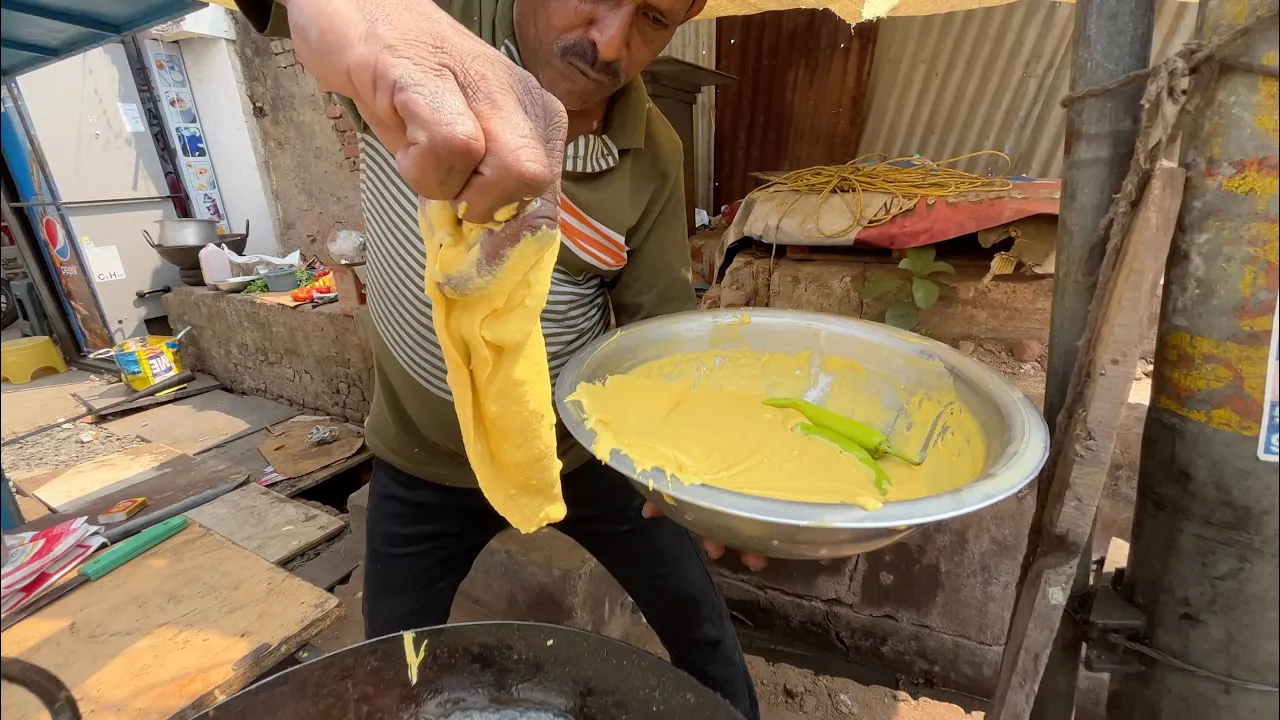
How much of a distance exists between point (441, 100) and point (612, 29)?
63cm

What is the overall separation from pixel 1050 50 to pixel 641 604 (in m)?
4.00

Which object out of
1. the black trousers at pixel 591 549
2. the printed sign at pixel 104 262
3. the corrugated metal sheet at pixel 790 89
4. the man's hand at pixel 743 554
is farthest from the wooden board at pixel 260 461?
the corrugated metal sheet at pixel 790 89

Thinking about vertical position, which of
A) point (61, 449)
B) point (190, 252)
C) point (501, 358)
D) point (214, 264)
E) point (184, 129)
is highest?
point (184, 129)

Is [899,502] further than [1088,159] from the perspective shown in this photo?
No

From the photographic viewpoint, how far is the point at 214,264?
5.90 meters

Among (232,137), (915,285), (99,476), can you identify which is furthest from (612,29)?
(232,137)

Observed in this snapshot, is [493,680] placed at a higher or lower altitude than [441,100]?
lower

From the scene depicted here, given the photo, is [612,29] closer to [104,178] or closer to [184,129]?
[104,178]

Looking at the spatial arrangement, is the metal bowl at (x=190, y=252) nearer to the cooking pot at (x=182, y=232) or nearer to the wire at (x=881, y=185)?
the cooking pot at (x=182, y=232)

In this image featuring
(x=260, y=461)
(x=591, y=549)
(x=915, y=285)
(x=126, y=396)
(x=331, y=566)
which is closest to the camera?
(x=591, y=549)

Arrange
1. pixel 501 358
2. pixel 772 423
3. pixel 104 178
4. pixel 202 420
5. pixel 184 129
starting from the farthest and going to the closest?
1. pixel 184 129
2. pixel 104 178
3. pixel 202 420
4. pixel 772 423
5. pixel 501 358

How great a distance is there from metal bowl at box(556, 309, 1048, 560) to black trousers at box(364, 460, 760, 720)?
46 centimetres

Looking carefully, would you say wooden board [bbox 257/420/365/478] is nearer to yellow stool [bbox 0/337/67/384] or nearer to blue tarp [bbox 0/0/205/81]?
yellow stool [bbox 0/337/67/384]

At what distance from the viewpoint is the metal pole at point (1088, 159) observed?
3.06ft
